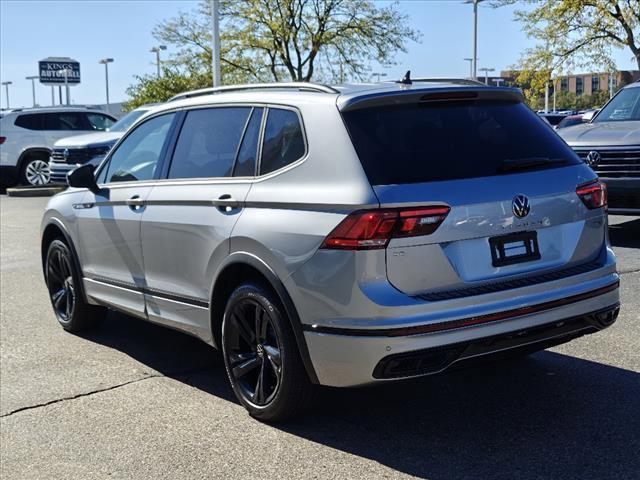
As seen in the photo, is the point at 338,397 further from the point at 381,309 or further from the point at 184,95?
the point at 184,95

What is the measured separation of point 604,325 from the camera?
4504 mm

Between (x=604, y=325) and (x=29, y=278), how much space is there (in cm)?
669

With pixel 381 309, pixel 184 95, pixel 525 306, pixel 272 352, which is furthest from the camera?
pixel 184 95

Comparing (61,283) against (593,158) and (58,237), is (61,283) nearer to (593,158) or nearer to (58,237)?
(58,237)

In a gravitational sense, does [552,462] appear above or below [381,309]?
below

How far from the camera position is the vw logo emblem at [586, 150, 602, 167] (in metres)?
9.74

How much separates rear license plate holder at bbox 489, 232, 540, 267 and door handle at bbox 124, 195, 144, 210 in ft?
8.13

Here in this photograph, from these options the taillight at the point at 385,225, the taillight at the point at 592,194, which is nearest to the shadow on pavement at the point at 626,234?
the taillight at the point at 592,194

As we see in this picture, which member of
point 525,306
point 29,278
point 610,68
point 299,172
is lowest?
point 29,278

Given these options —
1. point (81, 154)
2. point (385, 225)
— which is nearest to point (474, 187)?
point (385, 225)

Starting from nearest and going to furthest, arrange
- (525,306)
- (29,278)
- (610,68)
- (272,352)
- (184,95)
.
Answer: (525,306), (272,352), (184,95), (29,278), (610,68)

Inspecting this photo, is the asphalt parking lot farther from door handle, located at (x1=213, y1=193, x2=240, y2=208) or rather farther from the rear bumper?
door handle, located at (x1=213, y1=193, x2=240, y2=208)

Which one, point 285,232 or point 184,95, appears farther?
point 184,95

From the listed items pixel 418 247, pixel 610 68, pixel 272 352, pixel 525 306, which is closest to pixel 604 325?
pixel 525 306
